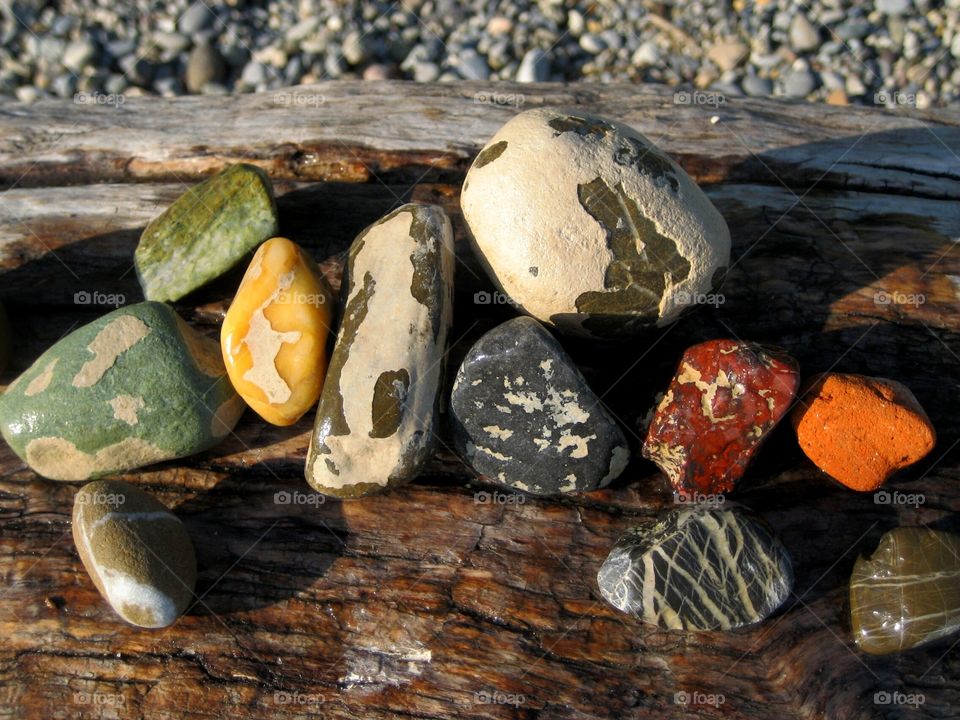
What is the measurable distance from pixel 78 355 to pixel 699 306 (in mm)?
2693

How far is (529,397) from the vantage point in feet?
11.0

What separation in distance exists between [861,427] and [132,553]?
2.98 m

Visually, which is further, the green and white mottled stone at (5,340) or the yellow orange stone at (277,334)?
the green and white mottled stone at (5,340)

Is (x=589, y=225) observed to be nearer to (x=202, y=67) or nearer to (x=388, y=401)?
(x=388, y=401)

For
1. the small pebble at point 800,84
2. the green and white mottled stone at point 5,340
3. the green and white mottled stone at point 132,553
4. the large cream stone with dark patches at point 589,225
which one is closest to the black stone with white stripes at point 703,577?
the large cream stone with dark patches at point 589,225

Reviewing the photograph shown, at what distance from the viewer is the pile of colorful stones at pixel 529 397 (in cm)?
328

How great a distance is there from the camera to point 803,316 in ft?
12.7

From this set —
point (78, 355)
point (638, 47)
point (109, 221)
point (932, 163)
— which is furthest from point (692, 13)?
point (78, 355)

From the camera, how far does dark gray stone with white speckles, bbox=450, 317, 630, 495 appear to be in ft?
10.9

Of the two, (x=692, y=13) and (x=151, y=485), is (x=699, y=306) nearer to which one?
(x=151, y=485)

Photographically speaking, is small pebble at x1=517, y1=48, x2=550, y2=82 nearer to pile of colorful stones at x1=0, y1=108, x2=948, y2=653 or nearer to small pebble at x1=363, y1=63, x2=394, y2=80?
small pebble at x1=363, y1=63, x2=394, y2=80

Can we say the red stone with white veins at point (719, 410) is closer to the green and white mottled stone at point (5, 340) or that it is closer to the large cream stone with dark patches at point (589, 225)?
the large cream stone with dark patches at point (589, 225)

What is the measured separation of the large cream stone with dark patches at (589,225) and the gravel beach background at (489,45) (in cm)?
328

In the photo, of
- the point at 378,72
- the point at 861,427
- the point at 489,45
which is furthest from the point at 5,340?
the point at 489,45
